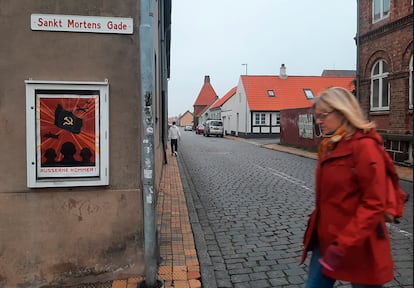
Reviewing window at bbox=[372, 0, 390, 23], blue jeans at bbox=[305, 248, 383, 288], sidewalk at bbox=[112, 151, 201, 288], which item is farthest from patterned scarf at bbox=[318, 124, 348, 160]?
window at bbox=[372, 0, 390, 23]

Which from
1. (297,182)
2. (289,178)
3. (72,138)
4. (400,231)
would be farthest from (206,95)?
(72,138)

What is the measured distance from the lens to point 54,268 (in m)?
3.93

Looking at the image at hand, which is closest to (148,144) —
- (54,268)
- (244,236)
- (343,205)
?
(54,268)

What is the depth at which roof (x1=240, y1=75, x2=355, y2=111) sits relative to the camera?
42.9 meters

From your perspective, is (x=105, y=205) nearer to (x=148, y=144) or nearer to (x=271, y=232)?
(x=148, y=144)

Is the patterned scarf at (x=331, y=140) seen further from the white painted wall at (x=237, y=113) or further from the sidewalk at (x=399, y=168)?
the white painted wall at (x=237, y=113)

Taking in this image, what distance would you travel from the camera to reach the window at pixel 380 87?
15367 millimetres

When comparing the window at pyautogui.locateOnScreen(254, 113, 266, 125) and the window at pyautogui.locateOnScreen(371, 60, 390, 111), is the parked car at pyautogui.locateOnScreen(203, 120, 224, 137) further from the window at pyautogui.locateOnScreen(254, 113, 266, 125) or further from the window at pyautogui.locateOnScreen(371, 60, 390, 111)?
the window at pyautogui.locateOnScreen(371, 60, 390, 111)

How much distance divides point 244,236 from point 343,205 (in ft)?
11.8

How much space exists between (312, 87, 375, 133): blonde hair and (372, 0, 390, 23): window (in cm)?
1455

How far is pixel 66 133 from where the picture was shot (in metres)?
3.87

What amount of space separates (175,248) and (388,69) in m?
12.9

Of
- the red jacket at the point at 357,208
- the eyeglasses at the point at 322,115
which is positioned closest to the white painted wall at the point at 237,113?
the eyeglasses at the point at 322,115

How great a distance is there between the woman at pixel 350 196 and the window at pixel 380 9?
14622 millimetres
